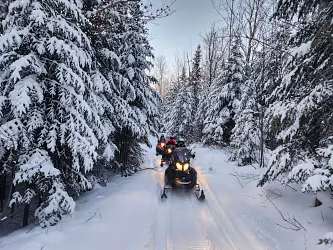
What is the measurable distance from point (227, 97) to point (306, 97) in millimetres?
14882

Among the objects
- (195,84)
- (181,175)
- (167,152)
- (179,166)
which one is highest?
(195,84)

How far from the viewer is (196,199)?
928cm

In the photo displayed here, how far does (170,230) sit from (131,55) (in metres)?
8.12

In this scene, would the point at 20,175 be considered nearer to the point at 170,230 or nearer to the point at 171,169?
the point at 170,230

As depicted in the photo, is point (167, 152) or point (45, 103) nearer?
point (45, 103)

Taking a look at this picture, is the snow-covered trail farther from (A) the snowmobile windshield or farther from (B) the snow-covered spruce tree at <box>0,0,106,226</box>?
(B) the snow-covered spruce tree at <box>0,0,106,226</box>

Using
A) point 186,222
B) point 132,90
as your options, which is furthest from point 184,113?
point 186,222

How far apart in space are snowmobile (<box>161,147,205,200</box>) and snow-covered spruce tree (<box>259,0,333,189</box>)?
352 centimetres

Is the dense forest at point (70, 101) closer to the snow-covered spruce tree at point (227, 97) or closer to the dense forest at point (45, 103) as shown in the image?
the dense forest at point (45, 103)

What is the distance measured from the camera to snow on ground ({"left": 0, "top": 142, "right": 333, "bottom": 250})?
5648 mm

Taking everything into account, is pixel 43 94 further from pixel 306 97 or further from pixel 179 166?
pixel 306 97

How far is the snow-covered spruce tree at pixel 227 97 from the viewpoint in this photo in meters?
20.3

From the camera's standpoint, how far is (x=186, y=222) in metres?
7.27

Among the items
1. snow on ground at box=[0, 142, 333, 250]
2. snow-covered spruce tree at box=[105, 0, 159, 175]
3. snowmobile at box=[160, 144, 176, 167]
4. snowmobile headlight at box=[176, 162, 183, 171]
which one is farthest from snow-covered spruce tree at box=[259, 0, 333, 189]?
snowmobile at box=[160, 144, 176, 167]
